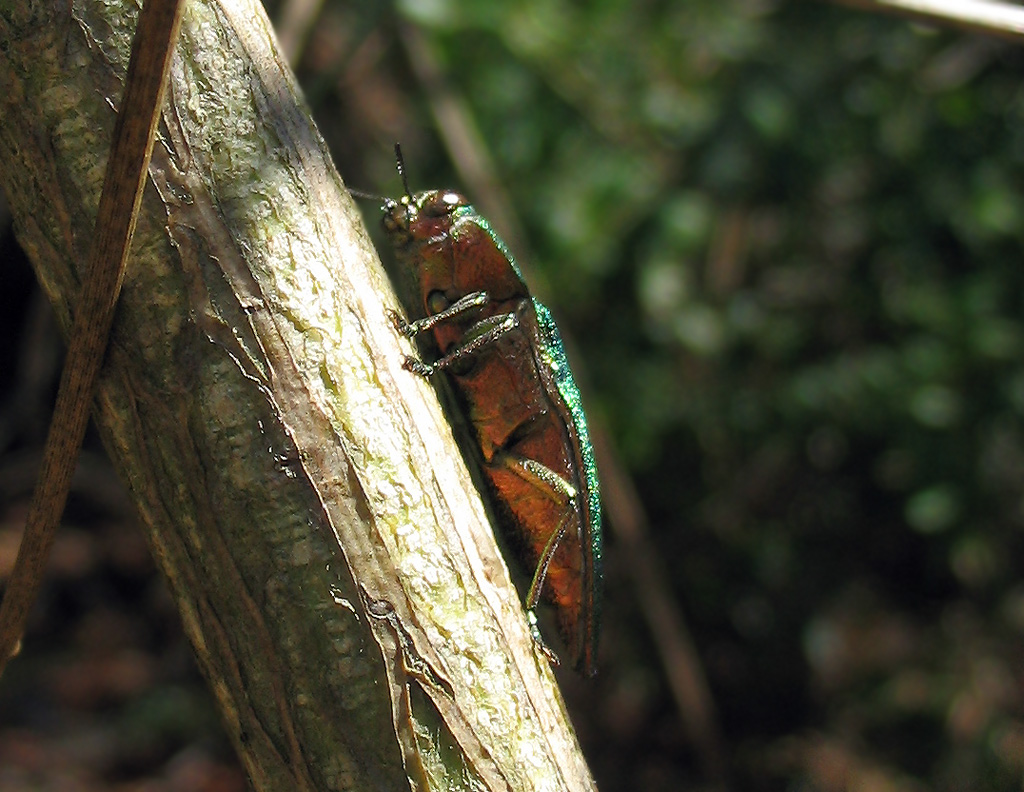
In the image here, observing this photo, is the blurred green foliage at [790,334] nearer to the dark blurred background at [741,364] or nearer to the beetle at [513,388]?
the dark blurred background at [741,364]

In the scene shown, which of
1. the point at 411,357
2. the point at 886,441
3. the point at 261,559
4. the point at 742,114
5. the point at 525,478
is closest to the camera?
the point at 261,559

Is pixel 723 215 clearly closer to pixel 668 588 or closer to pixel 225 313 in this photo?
pixel 668 588

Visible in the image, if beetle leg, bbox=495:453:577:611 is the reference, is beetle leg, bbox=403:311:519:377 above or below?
above

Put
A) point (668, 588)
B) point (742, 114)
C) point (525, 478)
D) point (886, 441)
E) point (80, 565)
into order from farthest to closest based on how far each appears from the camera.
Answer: point (80, 565) → point (668, 588) → point (886, 441) → point (742, 114) → point (525, 478)

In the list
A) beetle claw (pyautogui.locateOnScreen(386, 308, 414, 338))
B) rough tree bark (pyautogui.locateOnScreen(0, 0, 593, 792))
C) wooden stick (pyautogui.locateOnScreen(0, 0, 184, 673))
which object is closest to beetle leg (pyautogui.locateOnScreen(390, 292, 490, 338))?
beetle claw (pyautogui.locateOnScreen(386, 308, 414, 338))

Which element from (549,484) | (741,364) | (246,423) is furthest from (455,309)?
(741,364)

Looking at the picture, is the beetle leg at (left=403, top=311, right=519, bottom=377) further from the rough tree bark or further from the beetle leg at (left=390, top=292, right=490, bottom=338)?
the rough tree bark

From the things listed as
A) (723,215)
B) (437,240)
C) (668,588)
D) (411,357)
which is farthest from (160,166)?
(668,588)
